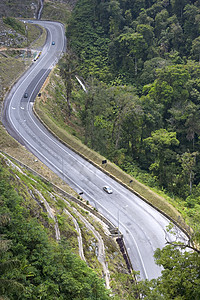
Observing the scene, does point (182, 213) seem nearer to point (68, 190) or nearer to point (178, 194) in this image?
point (178, 194)

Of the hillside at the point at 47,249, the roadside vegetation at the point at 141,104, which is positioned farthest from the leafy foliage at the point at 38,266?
the roadside vegetation at the point at 141,104

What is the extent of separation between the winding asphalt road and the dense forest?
5767 millimetres

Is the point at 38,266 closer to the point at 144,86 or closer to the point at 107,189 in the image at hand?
the point at 107,189

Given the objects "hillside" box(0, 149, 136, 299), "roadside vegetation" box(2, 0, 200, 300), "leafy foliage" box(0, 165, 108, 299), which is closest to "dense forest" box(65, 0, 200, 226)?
"roadside vegetation" box(2, 0, 200, 300)

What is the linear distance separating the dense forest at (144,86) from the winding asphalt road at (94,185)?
5.77 m

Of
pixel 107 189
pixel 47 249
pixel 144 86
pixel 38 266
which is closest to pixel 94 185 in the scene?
pixel 107 189

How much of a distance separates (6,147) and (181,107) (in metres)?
30.0

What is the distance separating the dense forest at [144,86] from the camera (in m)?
46.1

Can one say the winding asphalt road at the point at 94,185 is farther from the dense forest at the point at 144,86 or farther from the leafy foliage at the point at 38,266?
the leafy foliage at the point at 38,266

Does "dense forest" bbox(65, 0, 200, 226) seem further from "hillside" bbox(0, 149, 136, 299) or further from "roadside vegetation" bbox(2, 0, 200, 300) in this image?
"hillside" bbox(0, 149, 136, 299)

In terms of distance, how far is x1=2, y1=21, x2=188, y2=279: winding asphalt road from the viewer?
101 ft

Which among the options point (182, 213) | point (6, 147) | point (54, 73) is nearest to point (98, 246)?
point (182, 213)

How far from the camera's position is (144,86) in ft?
196

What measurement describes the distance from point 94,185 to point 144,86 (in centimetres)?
2829
